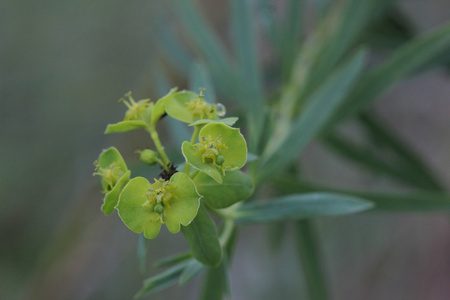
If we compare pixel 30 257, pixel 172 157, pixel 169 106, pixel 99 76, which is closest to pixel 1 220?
pixel 30 257

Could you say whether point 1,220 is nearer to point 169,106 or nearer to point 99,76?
point 99,76

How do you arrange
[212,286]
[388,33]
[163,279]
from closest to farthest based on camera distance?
[163,279]
[212,286]
[388,33]

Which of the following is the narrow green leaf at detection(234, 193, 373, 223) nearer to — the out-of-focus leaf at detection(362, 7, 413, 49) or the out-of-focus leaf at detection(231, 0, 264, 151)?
the out-of-focus leaf at detection(231, 0, 264, 151)

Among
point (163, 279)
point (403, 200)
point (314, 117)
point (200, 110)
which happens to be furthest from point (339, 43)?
point (163, 279)

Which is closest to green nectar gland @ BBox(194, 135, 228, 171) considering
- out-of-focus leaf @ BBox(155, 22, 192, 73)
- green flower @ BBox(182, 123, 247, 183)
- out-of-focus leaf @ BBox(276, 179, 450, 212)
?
green flower @ BBox(182, 123, 247, 183)

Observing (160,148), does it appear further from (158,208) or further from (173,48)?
(173,48)

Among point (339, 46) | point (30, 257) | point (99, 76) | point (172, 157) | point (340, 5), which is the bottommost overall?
point (30, 257)

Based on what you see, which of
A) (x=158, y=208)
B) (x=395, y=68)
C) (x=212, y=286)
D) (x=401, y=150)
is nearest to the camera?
(x=158, y=208)
